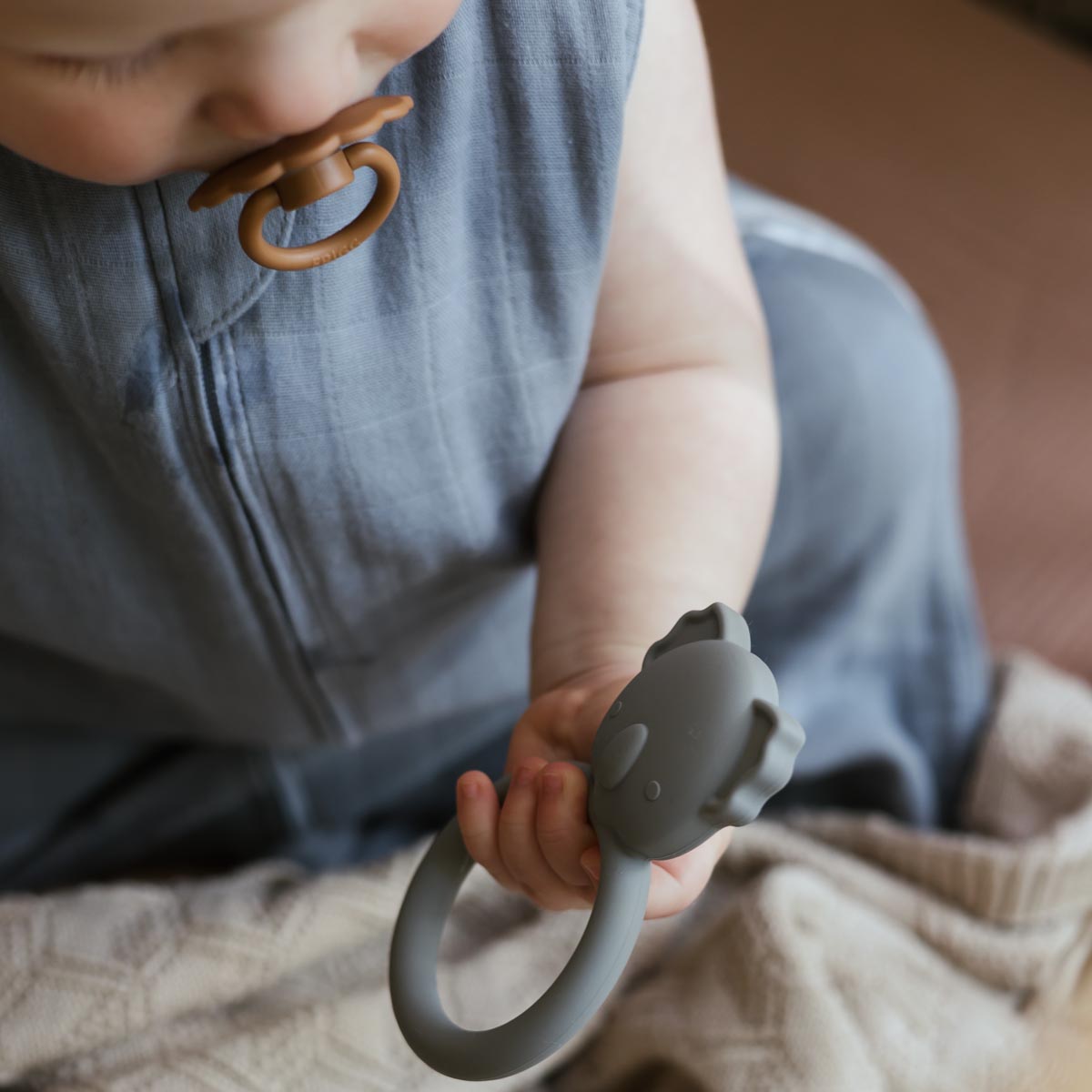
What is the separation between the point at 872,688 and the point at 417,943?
1.18 feet

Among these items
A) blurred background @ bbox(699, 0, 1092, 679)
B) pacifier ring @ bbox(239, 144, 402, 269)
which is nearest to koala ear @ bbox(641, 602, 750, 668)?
pacifier ring @ bbox(239, 144, 402, 269)

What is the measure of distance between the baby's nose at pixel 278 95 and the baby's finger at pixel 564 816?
162mm

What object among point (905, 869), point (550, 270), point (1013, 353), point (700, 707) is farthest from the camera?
point (1013, 353)

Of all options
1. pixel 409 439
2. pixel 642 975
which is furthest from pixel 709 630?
pixel 642 975

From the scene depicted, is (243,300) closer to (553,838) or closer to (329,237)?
(329,237)

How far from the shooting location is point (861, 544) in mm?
586

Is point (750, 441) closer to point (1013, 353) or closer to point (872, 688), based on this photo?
point (872, 688)

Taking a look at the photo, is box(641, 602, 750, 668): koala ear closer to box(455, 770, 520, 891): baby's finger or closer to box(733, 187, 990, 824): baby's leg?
box(455, 770, 520, 891): baby's finger

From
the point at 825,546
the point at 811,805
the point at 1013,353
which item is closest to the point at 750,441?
the point at 825,546

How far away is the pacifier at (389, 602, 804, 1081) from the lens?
0.86 feet

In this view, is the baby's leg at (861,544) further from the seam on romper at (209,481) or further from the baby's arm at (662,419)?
the seam on romper at (209,481)

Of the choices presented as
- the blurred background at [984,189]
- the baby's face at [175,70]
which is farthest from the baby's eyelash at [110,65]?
the blurred background at [984,189]

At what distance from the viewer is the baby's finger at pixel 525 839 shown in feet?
1.01

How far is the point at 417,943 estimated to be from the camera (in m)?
0.32
